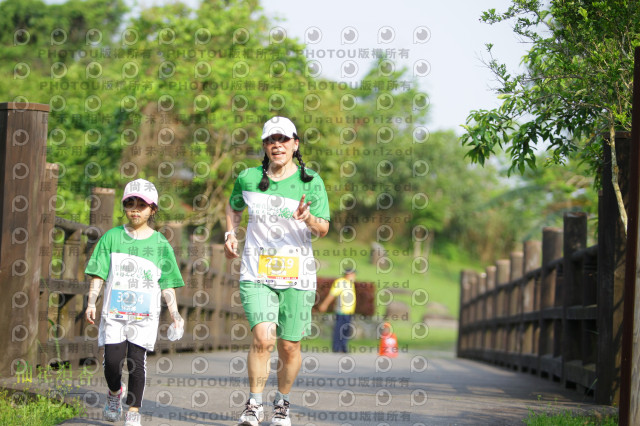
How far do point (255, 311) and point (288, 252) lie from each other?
0.41m

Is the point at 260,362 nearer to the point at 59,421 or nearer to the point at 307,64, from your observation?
the point at 59,421

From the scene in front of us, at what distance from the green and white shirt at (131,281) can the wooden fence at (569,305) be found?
351 centimetres

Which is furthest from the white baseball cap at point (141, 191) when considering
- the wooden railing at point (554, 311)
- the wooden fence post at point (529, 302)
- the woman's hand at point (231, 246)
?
the wooden fence post at point (529, 302)

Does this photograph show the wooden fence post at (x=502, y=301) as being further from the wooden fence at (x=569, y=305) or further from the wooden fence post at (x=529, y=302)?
the wooden fence post at (x=529, y=302)

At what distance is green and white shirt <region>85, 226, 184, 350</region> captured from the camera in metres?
5.48

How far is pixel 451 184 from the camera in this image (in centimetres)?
6831

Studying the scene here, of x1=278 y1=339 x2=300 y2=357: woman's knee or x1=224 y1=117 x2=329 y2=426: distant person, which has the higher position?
x1=224 y1=117 x2=329 y2=426: distant person

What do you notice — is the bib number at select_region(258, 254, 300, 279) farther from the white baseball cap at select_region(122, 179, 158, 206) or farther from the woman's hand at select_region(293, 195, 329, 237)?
the white baseball cap at select_region(122, 179, 158, 206)

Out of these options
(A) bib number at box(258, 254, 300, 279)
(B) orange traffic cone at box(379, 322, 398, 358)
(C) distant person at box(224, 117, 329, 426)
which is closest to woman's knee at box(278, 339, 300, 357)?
(C) distant person at box(224, 117, 329, 426)

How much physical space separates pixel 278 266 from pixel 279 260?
4 centimetres

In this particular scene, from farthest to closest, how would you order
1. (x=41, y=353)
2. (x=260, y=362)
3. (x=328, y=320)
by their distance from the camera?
(x=328, y=320) → (x=41, y=353) → (x=260, y=362)

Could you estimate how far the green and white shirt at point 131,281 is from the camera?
216 inches

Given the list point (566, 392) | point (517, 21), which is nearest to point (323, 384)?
point (566, 392)

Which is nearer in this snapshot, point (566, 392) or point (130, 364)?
point (130, 364)
